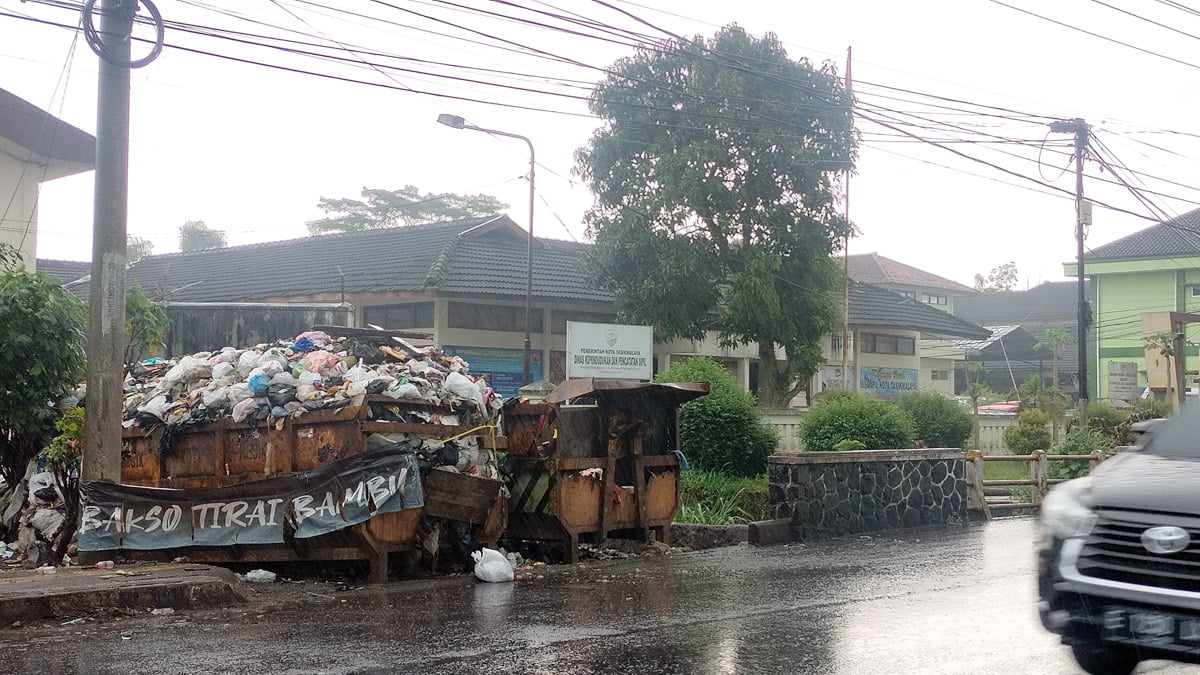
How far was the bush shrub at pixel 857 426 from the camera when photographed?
780 inches

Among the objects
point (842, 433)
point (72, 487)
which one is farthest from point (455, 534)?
point (842, 433)

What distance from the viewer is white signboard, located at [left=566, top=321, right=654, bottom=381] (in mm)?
18234

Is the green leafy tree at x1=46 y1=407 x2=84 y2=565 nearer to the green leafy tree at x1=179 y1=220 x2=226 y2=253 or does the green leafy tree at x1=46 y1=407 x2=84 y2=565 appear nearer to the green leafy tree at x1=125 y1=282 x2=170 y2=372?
the green leafy tree at x1=125 y1=282 x2=170 y2=372

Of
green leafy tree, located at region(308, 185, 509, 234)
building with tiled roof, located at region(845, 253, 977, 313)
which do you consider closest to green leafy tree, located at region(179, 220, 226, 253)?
green leafy tree, located at region(308, 185, 509, 234)

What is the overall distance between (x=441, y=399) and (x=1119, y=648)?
7405mm

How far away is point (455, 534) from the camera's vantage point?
12.2 meters

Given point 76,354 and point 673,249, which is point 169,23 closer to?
point 76,354

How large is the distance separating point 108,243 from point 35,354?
2426 mm

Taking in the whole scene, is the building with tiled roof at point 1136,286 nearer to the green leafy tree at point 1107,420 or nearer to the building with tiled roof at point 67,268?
the green leafy tree at point 1107,420

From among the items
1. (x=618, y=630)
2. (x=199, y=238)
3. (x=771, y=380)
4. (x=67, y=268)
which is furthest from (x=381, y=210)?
(x=618, y=630)

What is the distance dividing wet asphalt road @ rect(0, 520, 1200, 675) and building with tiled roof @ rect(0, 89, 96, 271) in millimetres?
14532

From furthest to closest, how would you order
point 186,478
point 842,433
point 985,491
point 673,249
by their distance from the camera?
point 673,249
point 985,491
point 842,433
point 186,478

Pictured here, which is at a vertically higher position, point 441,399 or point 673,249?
point 673,249

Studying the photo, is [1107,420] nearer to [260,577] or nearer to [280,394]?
[280,394]
